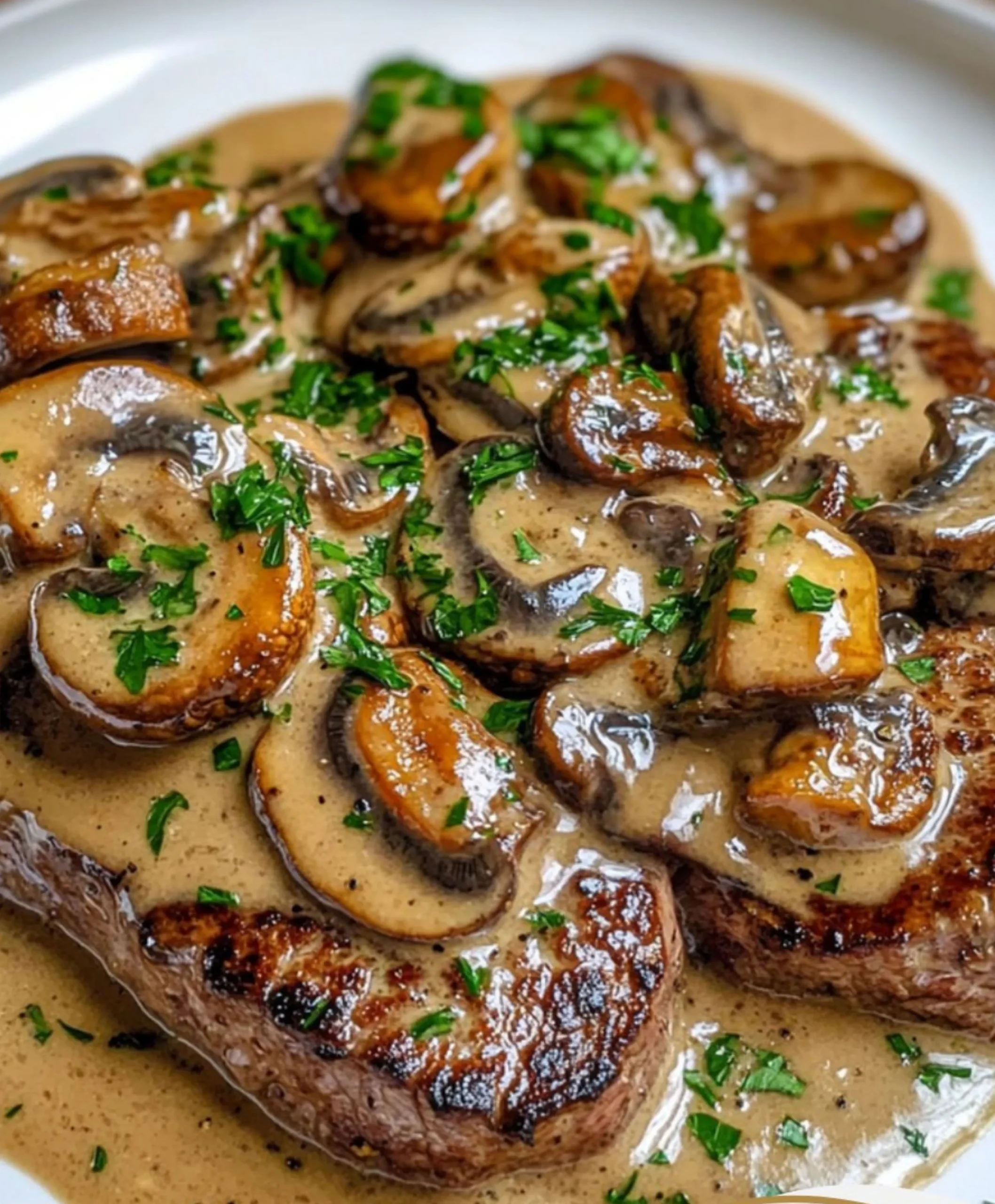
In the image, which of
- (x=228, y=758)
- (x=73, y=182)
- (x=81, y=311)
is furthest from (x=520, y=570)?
(x=73, y=182)

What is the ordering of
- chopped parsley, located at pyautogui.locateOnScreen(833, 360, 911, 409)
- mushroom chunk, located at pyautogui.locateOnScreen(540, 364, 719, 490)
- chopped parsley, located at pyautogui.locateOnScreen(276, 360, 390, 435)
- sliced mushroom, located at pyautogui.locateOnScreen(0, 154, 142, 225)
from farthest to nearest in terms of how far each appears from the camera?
sliced mushroom, located at pyautogui.locateOnScreen(0, 154, 142, 225) < chopped parsley, located at pyautogui.locateOnScreen(833, 360, 911, 409) < chopped parsley, located at pyautogui.locateOnScreen(276, 360, 390, 435) < mushroom chunk, located at pyautogui.locateOnScreen(540, 364, 719, 490)

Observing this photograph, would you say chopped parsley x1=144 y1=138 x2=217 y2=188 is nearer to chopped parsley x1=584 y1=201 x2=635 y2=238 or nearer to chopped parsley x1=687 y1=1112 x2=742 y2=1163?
chopped parsley x1=584 y1=201 x2=635 y2=238

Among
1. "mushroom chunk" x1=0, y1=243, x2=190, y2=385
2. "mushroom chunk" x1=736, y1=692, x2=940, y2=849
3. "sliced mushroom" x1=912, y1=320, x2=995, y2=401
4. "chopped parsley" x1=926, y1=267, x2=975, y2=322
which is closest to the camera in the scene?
"mushroom chunk" x1=736, y1=692, x2=940, y2=849

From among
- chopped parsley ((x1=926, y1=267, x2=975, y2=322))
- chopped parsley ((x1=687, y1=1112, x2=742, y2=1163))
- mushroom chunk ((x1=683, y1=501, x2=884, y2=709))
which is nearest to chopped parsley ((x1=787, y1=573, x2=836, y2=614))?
mushroom chunk ((x1=683, y1=501, x2=884, y2=709))

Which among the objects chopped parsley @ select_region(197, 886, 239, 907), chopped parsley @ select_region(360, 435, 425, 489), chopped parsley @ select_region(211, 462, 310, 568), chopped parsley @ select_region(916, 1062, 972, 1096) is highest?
chopped parsley @ select_region(211, 462, 310, 568)

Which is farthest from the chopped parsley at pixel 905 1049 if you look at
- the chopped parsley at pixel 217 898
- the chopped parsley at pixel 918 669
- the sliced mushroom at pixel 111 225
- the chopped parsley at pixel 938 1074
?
the sliced mushroom at pixel 111 225

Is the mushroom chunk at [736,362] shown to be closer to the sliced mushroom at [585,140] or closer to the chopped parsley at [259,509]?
the sliced mushroom at [585,140]
